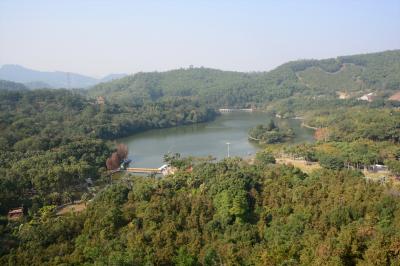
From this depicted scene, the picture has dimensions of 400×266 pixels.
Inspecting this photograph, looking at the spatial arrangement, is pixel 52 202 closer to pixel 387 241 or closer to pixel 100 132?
pixel 387 241

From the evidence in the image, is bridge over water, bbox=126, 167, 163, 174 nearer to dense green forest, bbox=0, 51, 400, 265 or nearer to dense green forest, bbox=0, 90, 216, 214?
dense green forest, bbox=0, 51, 400, 265

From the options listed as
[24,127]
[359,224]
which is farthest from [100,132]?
[359,224]

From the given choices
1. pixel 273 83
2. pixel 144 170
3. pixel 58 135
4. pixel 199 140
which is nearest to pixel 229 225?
pixel 144 170

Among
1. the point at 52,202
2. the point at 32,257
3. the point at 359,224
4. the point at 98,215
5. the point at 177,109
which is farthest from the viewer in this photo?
the point at 177,109

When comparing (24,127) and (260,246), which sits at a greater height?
(24,127)

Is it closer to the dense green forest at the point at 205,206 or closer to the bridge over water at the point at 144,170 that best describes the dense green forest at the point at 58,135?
the dense green forest at the point at 205,206

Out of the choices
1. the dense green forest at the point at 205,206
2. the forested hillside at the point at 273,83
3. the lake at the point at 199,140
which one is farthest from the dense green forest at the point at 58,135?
the forested hillside at the point at 273,83
